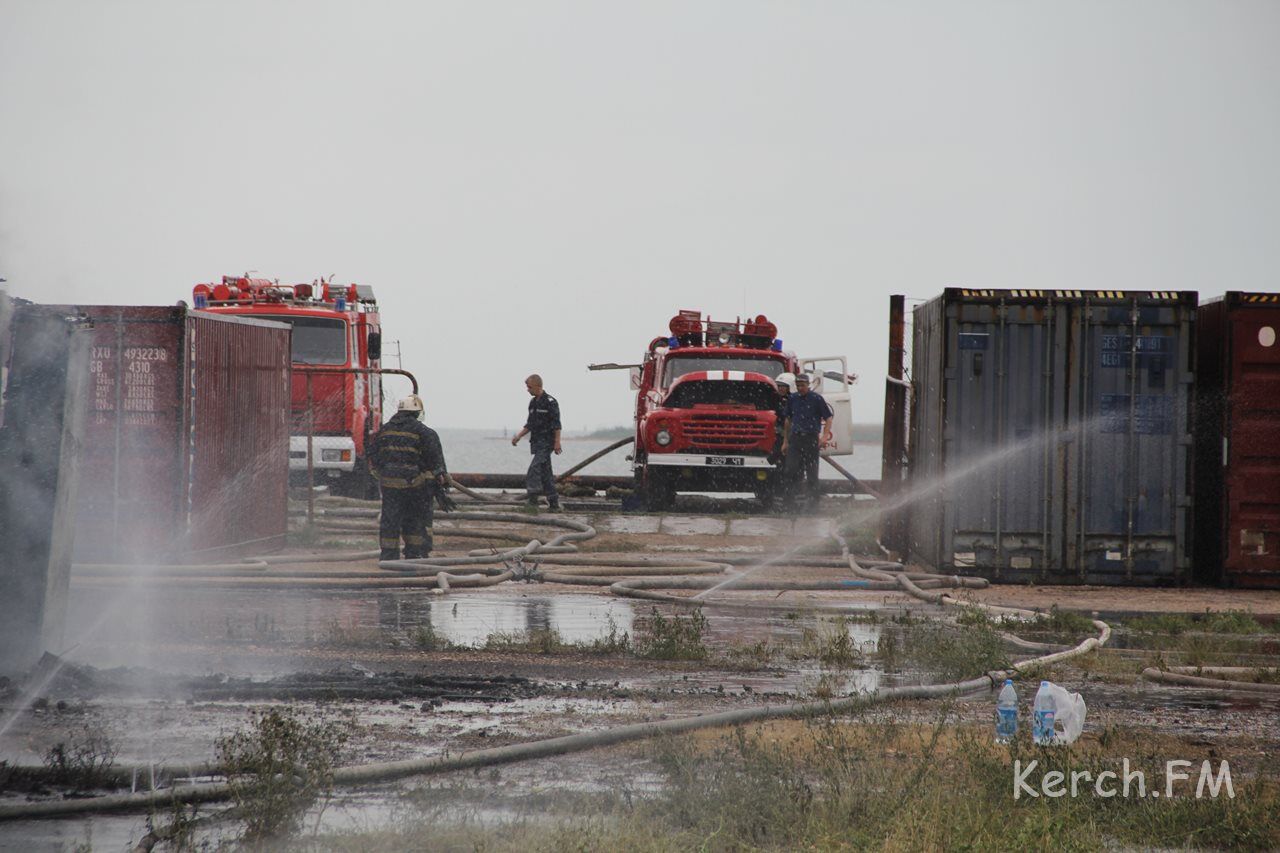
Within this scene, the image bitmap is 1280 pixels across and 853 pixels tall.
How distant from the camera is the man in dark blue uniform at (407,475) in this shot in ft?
45.8

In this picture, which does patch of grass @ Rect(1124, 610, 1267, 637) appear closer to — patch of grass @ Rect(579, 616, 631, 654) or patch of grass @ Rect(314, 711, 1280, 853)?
patch of grass @ Rect(579, 616, 631, 654)

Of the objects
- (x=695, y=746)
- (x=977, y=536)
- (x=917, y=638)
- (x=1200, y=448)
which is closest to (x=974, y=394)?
(x=977, y=536)

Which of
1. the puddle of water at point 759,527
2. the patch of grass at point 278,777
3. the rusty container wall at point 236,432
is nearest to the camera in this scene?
the patch of grass at point 278,777

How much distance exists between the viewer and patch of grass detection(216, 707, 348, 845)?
5.09m

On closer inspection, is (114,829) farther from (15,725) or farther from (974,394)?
(974,394)

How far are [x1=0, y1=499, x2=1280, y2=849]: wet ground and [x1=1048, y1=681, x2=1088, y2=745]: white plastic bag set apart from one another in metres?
0.82

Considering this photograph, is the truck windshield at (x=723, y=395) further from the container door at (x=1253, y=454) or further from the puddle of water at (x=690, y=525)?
the container door at (x=1253, y=454)

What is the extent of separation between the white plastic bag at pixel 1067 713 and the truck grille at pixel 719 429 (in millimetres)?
14457

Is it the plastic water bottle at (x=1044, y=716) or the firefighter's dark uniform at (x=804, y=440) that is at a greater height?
the firefighter's dark uniform at (x=804, y=440)

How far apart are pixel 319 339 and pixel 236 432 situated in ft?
21.4

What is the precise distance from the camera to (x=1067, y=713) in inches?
261

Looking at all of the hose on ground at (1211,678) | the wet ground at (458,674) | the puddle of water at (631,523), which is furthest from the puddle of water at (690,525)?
the hose on ground at (1211,678)

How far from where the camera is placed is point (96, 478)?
13508 millimetres

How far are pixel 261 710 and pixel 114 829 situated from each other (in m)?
2.05
